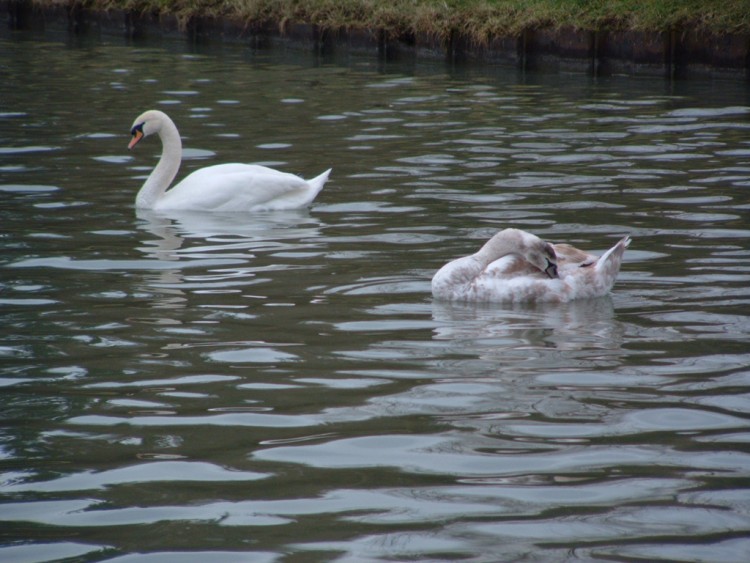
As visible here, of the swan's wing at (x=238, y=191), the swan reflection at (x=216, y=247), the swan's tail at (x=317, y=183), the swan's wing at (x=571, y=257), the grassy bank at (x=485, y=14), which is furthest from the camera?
the grassy bank at (x=485, y=14)

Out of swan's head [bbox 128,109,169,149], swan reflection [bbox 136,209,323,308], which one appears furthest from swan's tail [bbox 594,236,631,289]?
swan's head [bbox 128,109,169,149]

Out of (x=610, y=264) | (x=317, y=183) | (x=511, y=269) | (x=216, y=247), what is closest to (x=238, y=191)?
(x=317, y=183)

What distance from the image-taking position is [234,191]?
9234mm

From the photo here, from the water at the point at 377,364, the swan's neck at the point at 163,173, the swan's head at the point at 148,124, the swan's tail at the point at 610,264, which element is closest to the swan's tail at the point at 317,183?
the water at the point at 377,364

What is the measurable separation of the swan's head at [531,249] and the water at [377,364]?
0.74 ft

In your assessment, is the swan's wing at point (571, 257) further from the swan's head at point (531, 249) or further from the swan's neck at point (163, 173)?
the swan's neck at point (163, 173)

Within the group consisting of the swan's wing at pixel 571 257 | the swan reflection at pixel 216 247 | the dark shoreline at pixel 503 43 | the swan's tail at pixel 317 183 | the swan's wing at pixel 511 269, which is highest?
the dark shoreline at pixel 503 43

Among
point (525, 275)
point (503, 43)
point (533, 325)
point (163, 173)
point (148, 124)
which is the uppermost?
point (503, 43)

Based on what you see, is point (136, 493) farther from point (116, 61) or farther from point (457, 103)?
point (116, 61)

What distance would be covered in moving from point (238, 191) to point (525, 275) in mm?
3286

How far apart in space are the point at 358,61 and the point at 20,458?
15.7 m

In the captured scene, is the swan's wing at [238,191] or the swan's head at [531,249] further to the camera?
the swan's wing at [238,191]

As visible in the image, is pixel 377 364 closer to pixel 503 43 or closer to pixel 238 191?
pixel 238 191

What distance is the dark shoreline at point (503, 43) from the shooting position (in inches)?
623
